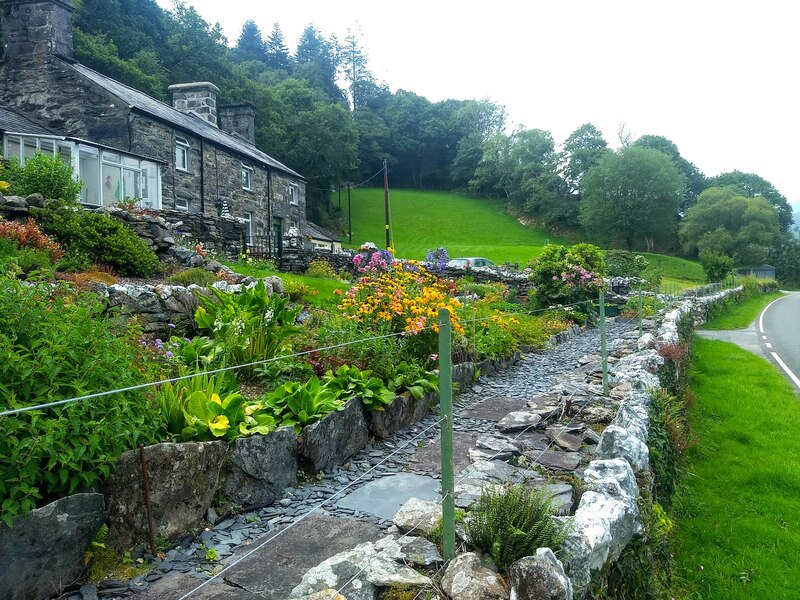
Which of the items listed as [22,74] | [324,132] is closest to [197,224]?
[22,74]

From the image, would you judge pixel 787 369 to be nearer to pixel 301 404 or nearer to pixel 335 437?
pixel 335 437

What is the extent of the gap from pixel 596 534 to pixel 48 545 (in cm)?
296

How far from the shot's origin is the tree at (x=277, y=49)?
72625mm

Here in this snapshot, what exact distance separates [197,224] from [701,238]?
59566 mm

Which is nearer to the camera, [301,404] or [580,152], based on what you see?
[301,404]

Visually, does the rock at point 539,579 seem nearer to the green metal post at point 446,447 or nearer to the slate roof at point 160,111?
the green metal post at point 446,447

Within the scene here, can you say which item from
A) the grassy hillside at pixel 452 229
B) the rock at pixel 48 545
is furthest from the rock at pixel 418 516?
the grassy hillside at pixel 452 229

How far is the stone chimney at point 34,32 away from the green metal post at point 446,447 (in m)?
24.2

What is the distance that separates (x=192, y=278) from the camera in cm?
981

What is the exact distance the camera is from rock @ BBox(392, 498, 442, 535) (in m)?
3.45

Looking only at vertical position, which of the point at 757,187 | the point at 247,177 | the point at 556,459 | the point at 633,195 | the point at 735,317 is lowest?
the point at 735,317

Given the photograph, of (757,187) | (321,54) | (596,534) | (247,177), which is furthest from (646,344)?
(757,187)

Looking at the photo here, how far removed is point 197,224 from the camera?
1531 cm

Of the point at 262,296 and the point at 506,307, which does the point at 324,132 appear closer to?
the point at 506,307
